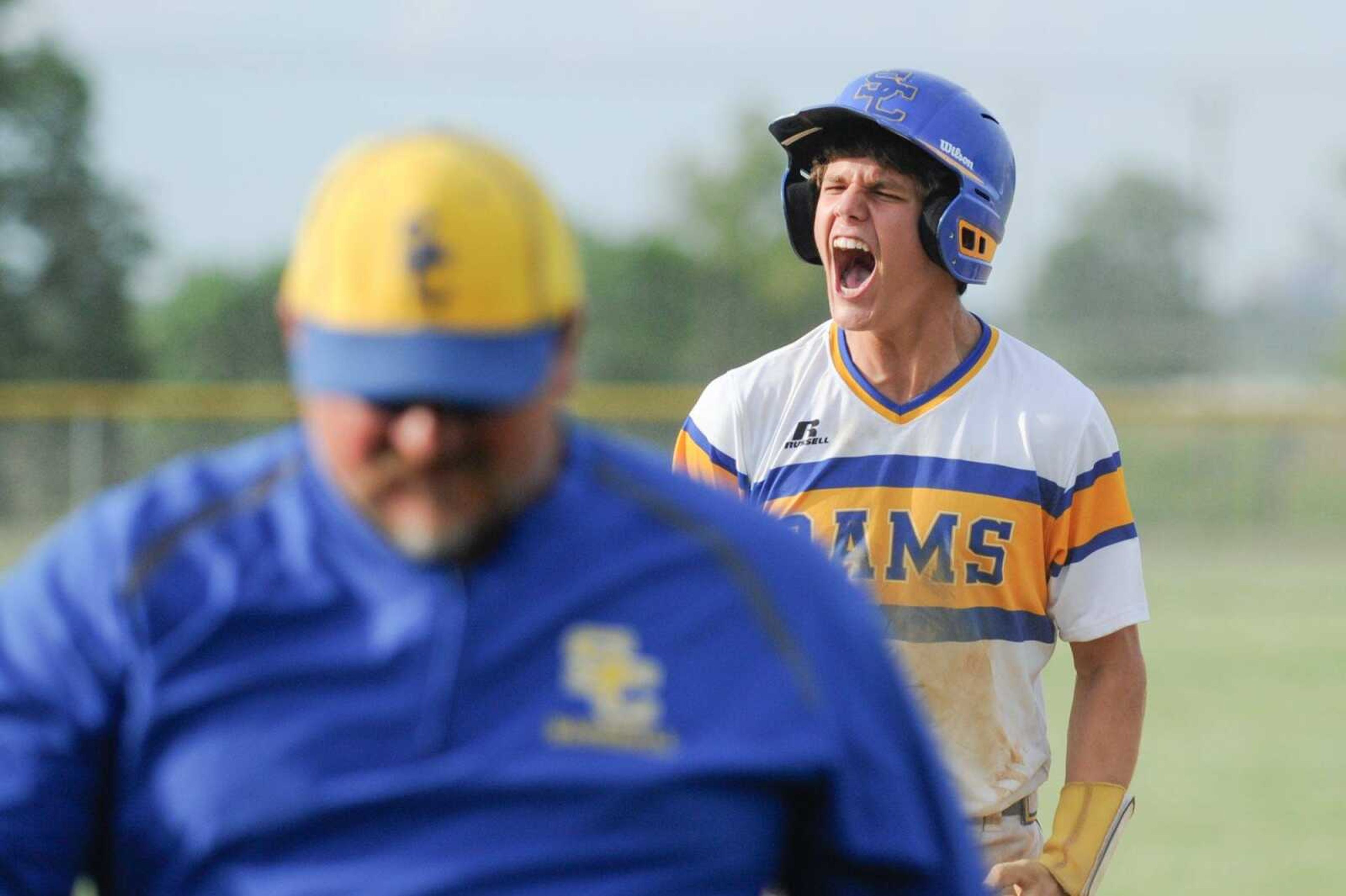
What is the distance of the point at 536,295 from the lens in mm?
1824

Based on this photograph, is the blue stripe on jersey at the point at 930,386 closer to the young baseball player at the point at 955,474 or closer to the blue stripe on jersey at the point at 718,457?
the young baseball player at the point at 955,474

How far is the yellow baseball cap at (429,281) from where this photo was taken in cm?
178

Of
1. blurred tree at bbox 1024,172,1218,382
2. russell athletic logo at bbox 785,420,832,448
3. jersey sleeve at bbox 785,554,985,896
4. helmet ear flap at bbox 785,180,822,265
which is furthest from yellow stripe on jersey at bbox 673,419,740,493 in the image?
blurred tree at bbox 1024,172,1218,382

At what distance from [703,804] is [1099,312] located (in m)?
31.2

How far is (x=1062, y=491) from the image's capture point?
3912 mm

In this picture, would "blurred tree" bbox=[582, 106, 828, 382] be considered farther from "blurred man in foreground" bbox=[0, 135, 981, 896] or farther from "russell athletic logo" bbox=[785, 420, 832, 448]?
"blurred man in foreground" bbox=[0, 135, 981, 896]

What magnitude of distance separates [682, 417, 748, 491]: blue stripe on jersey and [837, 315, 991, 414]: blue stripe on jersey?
1.01 ft

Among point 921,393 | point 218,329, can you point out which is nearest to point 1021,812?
point 921,393

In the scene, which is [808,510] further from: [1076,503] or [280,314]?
[280,314]

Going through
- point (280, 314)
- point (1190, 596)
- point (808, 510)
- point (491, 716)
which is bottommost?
point (1190, 596)

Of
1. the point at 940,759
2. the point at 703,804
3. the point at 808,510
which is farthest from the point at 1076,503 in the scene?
the point at 703,804

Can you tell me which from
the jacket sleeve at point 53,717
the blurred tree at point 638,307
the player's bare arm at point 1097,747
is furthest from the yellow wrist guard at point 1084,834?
the blurred tree at point 638,307

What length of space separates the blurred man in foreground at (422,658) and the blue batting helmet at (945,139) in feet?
7.50

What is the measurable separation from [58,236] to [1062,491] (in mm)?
24522
